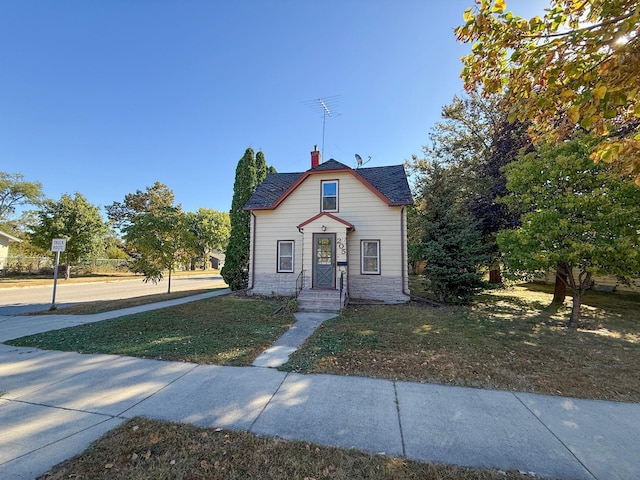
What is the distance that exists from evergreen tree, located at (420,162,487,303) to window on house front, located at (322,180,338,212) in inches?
154

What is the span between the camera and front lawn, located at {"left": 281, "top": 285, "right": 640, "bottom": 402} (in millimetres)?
4246

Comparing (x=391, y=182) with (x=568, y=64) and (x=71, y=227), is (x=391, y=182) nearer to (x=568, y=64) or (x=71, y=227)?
(x=568, y=64)

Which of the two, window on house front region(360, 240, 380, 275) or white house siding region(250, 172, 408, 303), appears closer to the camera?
white house siding region(250, 172, 408, 303)

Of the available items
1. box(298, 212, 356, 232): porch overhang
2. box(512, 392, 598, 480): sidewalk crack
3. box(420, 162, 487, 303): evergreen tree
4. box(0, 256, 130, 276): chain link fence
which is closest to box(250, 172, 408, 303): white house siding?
box(298, 212, 356, 232): porch overhang

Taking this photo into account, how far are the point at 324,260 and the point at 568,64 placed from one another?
9520 millimetres

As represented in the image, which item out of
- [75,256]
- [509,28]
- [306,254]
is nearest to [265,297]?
[306,254]

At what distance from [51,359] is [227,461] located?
502cm

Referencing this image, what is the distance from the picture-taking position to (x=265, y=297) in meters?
12.3

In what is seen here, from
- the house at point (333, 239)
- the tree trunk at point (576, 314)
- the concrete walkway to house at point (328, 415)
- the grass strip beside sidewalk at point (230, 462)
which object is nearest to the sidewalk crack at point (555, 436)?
the concrete walkway to house at point (328, 415)

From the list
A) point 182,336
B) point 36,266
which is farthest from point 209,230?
point 182,336

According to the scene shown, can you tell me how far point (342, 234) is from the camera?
11211 millimetres

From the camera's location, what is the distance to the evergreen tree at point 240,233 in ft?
51.4

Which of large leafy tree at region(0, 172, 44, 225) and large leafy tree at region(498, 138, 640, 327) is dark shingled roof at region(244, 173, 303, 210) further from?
large leafy tree at region(0, 172, 44, 225)

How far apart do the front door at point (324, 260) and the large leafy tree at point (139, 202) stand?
35.7 metres
